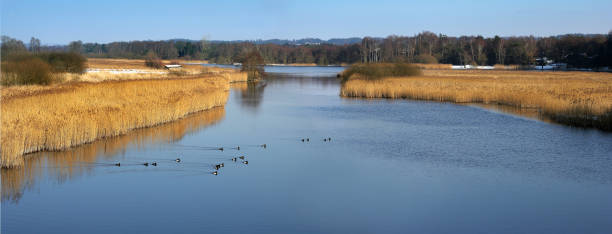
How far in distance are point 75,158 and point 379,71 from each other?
2753cm

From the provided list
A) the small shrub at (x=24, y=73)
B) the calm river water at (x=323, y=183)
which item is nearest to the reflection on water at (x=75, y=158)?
the calm river water at (x=323, y=183)

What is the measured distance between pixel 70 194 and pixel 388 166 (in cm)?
629

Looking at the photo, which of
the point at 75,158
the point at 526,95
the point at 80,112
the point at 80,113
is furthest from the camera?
the point at 526,95

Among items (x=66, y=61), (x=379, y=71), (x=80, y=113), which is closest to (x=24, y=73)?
(x=80, y=113)

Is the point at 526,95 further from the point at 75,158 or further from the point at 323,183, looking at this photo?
the point at 75,158

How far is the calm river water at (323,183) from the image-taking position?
8.38 metres

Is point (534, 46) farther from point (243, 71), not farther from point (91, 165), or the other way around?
point (91, 165)

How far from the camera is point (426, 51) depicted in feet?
325

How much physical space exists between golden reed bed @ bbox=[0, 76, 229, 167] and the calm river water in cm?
35

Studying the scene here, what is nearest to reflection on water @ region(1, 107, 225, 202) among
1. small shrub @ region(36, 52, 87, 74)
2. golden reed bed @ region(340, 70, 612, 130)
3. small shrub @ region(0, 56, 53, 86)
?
small shrub @ region(0, 56, 53, 86)

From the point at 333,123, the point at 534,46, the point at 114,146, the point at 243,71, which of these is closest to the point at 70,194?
the point at 114,146

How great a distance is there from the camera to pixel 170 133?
54.6 feet

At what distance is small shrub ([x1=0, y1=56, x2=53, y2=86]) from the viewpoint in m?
20.9

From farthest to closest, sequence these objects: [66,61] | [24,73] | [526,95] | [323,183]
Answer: [66,61] < [526,95] < [24,73] < [323,183]
